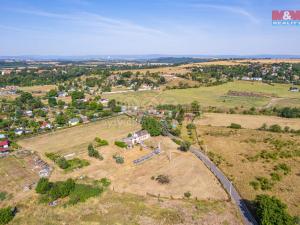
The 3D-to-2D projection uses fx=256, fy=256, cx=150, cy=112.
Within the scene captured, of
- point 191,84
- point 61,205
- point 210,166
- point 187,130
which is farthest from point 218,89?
point 61,205

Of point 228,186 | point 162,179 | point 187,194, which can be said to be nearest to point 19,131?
point 162,179

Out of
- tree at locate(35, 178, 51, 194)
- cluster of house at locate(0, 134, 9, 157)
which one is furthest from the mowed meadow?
tree at locate(35, 178, 51, 194)

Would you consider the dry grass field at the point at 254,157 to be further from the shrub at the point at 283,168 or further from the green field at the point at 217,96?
the green field at the point at 217,96

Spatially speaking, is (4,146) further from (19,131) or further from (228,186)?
(228,186)

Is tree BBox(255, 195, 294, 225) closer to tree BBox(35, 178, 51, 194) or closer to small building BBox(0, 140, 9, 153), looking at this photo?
tree BBox(35, 178, 51, 194)

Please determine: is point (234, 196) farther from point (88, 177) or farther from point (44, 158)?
point (44, 158)

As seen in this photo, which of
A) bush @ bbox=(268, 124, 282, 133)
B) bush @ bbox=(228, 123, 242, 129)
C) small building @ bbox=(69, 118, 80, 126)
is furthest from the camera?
small building @ bbox=(69, 118, 80, 126)
